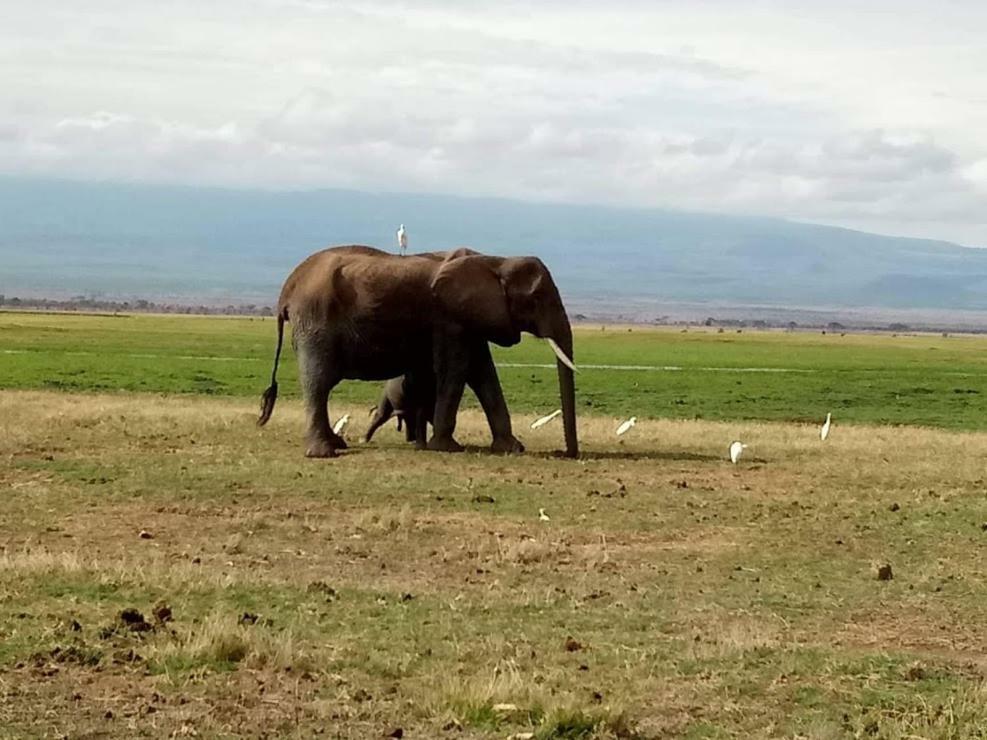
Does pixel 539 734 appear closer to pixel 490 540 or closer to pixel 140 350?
pixel 490 540

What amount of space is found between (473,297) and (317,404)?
112 inches

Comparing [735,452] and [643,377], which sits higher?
[735,452]

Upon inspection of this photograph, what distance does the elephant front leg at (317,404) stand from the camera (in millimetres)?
25562

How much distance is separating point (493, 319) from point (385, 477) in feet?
15.2

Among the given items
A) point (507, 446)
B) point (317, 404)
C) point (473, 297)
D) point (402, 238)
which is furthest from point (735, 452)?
point (402, 238)

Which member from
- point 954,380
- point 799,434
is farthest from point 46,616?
point 954,380

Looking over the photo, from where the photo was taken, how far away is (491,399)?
2670cm

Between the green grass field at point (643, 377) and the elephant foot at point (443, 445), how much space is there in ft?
36.8

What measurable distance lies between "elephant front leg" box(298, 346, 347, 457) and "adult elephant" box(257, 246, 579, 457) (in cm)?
2

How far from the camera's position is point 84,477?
21.6 m

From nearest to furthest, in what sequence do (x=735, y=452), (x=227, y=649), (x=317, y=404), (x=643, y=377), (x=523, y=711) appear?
(x=523, y=711), (x=227, y=649), (x=735, y=452), (x=317, y=404), (x=643, y=377)

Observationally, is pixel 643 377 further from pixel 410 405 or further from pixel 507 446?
pixel 507 446

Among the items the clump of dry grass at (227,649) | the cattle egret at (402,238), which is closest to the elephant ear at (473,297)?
the cattle egret at (402,238)

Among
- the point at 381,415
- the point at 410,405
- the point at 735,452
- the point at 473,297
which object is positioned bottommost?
the point at 735,452
